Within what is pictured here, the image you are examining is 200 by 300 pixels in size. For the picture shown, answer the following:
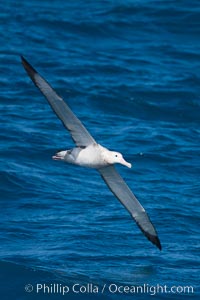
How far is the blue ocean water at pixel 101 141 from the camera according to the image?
55.8ft

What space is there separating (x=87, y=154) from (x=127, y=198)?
1489mm

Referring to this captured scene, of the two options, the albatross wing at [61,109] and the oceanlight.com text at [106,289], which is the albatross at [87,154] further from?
the oceanlight.com text at [106,289]

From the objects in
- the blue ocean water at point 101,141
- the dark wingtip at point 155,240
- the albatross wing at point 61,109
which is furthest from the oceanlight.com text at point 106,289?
the albatross wing at point 61,109

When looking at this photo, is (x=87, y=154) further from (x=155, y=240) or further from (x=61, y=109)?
(x=155, y=240)

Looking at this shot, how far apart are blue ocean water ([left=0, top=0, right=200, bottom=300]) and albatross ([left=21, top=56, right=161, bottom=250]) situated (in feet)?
4.29

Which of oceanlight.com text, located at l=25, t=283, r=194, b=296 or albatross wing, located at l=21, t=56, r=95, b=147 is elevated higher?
albatross wing, located at l=21, t=56, r=95, b=147

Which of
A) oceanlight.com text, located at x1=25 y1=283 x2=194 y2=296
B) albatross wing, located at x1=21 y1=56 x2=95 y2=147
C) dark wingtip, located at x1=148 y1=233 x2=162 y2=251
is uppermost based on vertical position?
albatross wing, located at x1=21 y1=56 x2=95 y2=147

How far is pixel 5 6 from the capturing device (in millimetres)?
29328

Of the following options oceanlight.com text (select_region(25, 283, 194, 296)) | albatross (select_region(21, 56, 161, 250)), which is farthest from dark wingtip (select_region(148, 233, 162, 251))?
oceanlight.com text (select_region(25, 283, 194, 296))

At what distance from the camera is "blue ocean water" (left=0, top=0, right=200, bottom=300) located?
17016 millimetres

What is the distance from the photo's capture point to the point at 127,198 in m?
15.9

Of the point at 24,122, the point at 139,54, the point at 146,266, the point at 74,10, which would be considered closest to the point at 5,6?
the point at 74,10

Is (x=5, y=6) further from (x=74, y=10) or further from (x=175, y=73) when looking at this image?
(x=175, y=73)

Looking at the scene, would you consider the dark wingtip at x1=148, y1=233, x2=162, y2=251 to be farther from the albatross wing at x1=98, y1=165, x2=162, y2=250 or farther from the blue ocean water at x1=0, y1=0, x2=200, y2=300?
the blue ocean water at x1=0, y1=0, x2=200, y2=300
